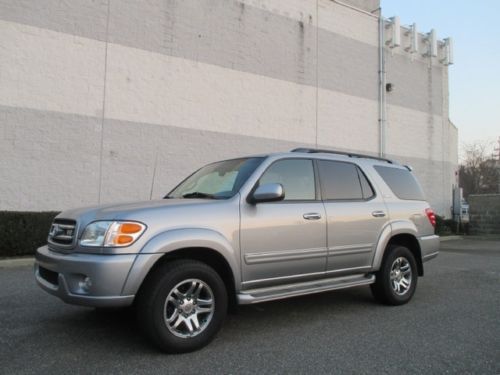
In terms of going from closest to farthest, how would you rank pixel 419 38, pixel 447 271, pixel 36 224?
pixel 447 271 → pixel 36 224 → pixel 419 38

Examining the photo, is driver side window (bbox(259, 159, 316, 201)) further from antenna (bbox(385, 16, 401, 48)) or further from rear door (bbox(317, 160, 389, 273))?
antenna (bbox(385, 16, 401, 48))

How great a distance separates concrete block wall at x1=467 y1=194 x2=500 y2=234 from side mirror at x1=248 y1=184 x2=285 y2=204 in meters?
17.4

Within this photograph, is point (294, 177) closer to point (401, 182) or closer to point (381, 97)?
point (401, 182)

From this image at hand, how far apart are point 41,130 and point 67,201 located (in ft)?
6.09

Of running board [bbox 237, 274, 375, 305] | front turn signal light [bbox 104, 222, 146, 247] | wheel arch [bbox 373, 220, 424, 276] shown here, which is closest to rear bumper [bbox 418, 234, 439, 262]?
wheel arch [bbox 373, 220, 424, 276]

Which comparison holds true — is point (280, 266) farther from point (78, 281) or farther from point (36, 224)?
point (36, 224)

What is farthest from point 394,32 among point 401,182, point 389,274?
point 389,274

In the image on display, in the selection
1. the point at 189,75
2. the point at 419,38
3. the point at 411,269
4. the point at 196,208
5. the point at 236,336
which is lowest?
the point at 236,336

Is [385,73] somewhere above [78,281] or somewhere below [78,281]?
above

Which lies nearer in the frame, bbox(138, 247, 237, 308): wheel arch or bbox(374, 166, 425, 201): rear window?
bbox(138, 247, 237, 308): wheel arch

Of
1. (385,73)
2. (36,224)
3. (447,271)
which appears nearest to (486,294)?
(447,271)

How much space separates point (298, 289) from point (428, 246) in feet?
8.65

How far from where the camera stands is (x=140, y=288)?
392cm

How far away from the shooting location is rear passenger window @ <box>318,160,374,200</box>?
538cm
